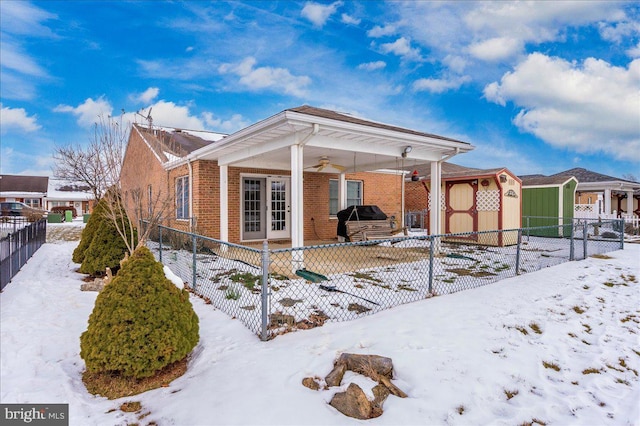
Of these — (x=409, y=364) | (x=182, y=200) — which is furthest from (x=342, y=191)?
(x=409, y=364)

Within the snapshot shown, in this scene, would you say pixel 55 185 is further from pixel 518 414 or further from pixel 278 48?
pixel 518 414

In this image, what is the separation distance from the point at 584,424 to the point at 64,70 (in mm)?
15905

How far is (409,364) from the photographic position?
9.23 feet

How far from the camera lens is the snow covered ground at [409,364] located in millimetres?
2277

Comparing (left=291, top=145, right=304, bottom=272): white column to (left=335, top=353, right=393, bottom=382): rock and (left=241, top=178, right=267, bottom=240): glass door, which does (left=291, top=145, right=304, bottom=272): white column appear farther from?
(left=241, top=178, right=267, bottom=240): glass door

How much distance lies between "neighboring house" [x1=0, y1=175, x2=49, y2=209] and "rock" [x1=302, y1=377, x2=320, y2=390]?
43632 mm

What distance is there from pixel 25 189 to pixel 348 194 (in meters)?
42.5

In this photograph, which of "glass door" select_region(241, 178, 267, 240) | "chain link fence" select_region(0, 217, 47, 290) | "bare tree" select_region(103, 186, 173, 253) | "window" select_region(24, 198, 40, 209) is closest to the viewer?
"bare tree" select_region(103, 186, 173, 253)

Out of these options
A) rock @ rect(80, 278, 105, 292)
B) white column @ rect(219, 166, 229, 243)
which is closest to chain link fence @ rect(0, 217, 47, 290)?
rock @ rect(80, 278, 105, 292)

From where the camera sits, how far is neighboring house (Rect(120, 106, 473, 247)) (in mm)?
6551

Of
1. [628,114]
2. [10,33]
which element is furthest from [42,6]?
[628,114]

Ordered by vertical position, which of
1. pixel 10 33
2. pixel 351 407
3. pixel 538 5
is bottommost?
pixel 351 407

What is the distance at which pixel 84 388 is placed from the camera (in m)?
2.80

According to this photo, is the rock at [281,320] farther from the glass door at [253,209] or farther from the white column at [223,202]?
the glass door at [253,209]
